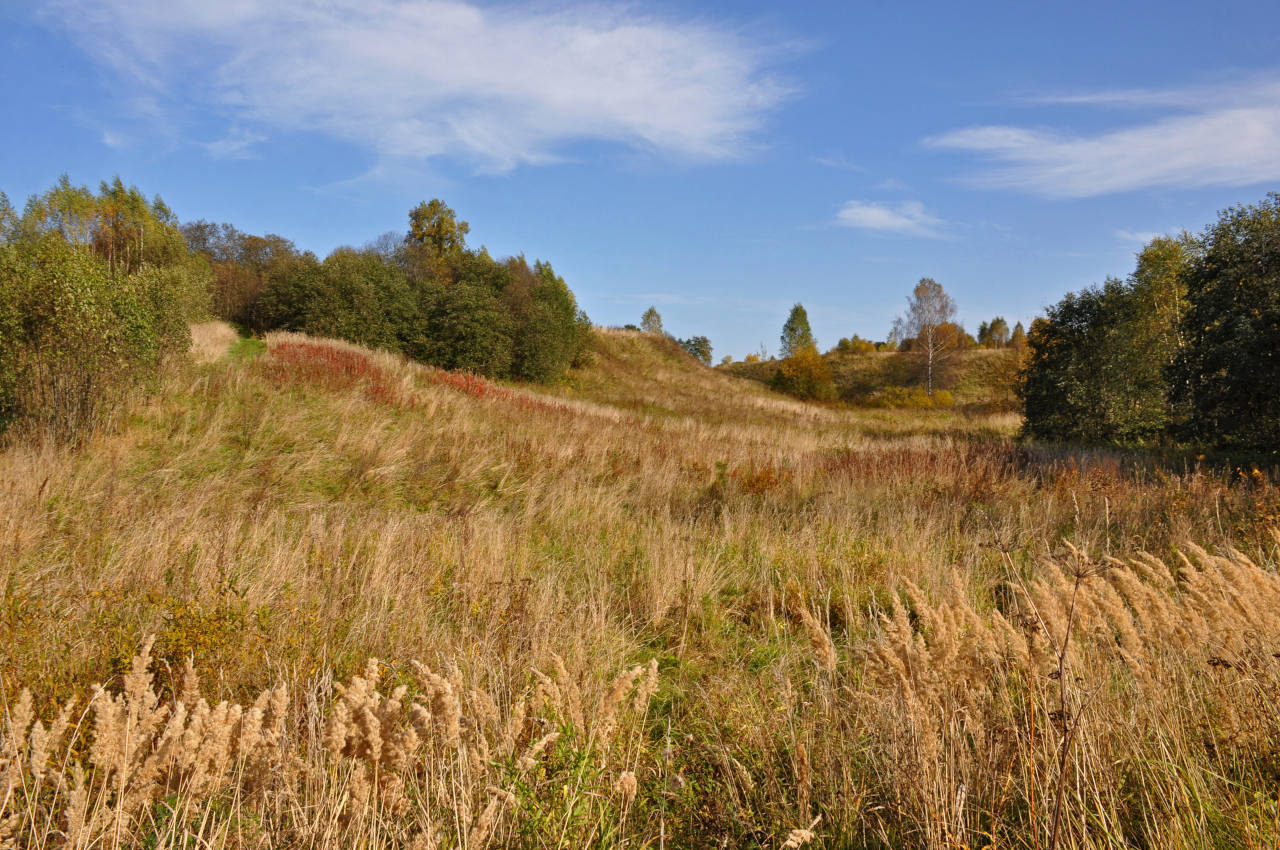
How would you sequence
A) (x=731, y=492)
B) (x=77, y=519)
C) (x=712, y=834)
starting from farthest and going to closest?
1. (x=731, y=492)
2. (x=77, y=519)
3. (x=712, y=834)

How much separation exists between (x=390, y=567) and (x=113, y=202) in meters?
62.1

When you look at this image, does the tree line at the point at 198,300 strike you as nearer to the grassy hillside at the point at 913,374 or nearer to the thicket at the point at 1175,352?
the thicket at the point at 1175,352

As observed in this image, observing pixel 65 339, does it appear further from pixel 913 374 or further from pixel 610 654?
pixel 913 374

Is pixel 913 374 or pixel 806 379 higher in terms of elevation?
pixel 913 374

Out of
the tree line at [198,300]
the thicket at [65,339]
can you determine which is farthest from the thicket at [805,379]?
the thicket at [65,339]

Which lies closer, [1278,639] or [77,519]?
[1278,639]

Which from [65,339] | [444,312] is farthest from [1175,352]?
[444,312]

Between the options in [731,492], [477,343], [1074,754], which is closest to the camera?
[1074,754]

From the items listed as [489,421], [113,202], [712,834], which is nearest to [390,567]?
[712,834]

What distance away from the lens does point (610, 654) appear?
146 inches

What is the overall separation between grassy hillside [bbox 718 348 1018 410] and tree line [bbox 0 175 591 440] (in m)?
22.6

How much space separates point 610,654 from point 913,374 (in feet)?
164

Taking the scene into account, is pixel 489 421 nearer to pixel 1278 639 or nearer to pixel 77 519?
pixel 77 519

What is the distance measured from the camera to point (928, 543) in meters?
6.03
